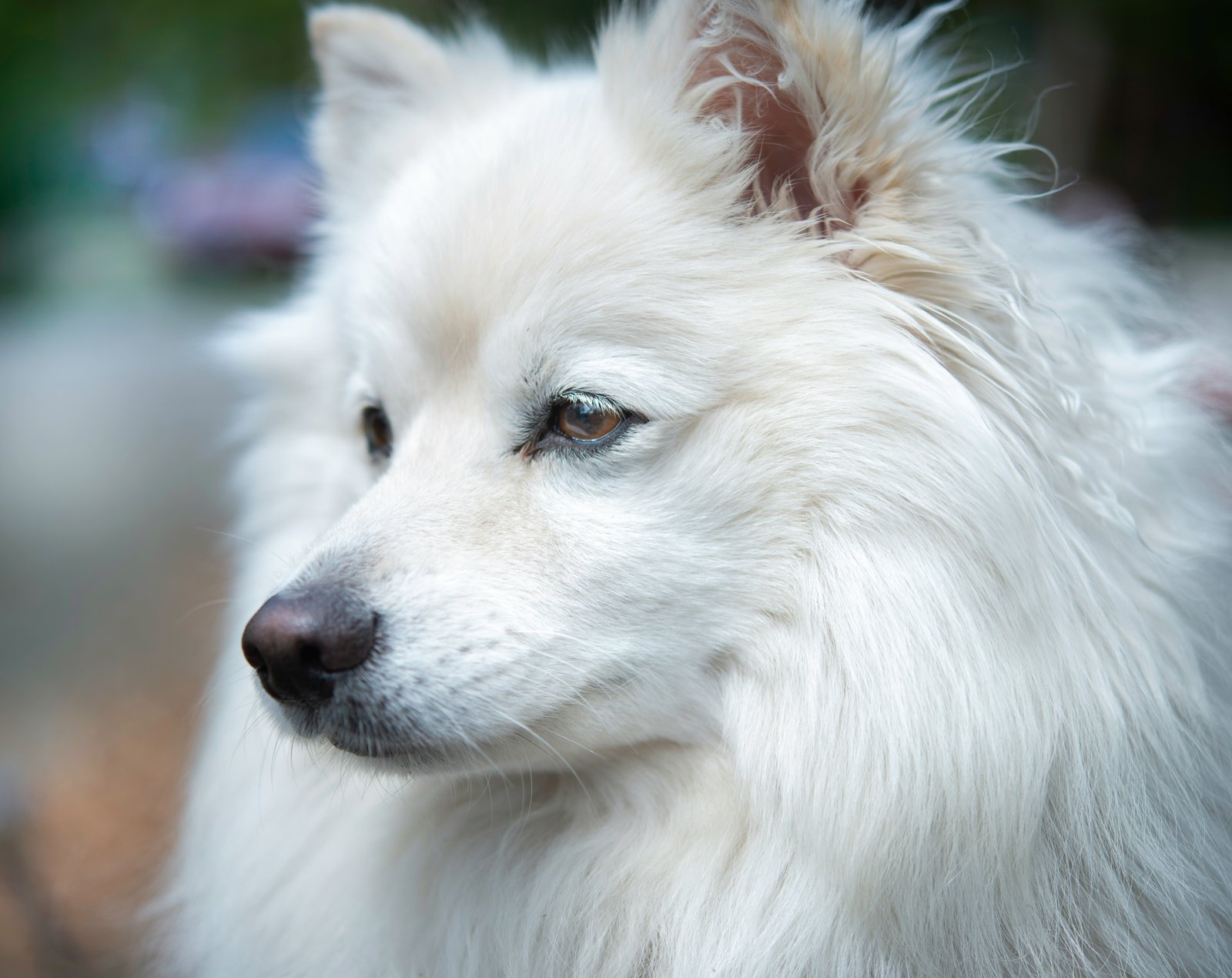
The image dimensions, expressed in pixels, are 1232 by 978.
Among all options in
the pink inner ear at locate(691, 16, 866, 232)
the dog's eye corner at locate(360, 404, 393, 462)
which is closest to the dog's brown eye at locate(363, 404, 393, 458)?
the dog's eye corner at locate(360, 404, 393, 462)

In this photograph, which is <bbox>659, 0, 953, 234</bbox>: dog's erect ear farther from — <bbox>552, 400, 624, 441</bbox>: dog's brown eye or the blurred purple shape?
the blurred purple shape

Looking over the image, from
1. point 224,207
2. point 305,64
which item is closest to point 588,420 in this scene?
point 305,64

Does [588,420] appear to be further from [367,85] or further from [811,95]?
[367,85]

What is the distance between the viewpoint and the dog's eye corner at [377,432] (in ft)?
6.45

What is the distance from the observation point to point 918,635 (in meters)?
1.41

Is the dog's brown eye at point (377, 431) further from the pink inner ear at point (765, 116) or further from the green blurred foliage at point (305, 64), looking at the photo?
the green blurred foliage at point (305, 64)

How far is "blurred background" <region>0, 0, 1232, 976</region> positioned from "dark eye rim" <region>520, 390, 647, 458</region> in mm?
857

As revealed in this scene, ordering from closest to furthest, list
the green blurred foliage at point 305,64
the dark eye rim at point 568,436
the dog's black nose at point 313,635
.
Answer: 1. the dog's black nose at point 313,635
2. the dark eye rim at point 568,436
3. the green blurred foliage at point 305,64

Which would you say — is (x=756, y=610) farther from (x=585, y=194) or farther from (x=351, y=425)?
(x=351, y=425)

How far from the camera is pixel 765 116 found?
1.60m

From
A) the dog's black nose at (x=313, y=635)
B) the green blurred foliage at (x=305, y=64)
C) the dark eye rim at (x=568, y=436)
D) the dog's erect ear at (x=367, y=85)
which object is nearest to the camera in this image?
the dog's black nose at (x=313, y=635)

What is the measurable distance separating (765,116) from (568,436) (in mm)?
662

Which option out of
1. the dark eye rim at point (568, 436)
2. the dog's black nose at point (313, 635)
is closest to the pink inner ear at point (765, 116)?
the dark eye rim at point (568, 436)

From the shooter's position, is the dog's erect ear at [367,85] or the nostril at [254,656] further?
the dog's erect ear at [367,85]
